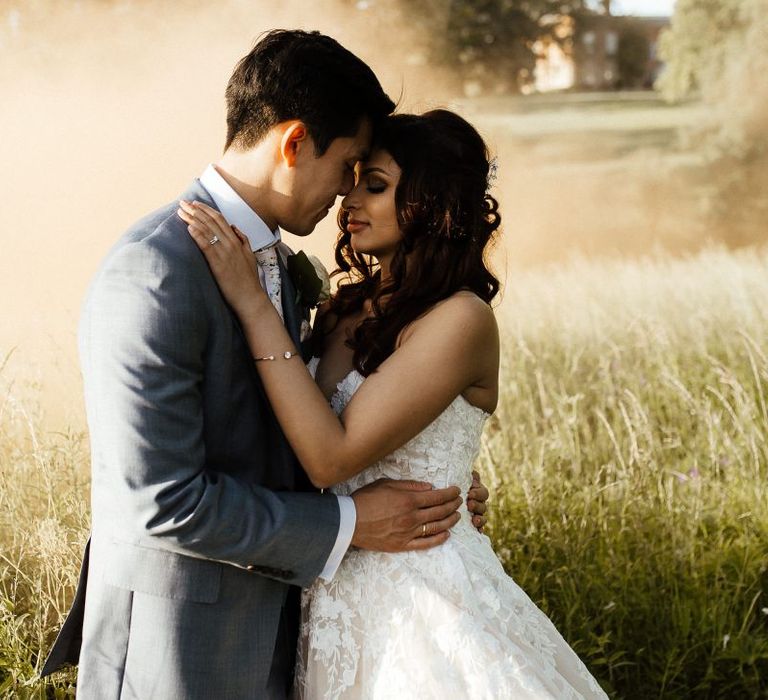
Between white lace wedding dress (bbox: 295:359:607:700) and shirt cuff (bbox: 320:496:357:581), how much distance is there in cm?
17

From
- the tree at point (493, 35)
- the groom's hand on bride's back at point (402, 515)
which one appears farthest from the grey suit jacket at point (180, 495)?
the tree at point (493, 35)

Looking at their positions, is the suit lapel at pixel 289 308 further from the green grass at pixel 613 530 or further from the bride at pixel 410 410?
the green grass at pixel 613 530

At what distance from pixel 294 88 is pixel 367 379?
739mm

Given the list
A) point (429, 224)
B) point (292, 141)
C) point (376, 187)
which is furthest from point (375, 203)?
point (292, 141)

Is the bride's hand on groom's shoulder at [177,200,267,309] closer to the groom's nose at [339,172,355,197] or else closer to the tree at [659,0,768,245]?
the groom's nose at [339,172,355,197]

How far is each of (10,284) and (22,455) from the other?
2582 millimetres

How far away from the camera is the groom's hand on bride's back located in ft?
7.85

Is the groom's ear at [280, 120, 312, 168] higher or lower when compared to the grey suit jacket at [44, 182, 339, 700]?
higher

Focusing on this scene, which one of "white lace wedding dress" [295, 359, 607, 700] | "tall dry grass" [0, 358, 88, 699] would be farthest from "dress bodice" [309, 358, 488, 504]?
"tall dry grass" [0, 358, 88, 699]

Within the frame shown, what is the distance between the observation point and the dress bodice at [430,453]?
2.58 metres

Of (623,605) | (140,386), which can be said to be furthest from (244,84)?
(623,605)

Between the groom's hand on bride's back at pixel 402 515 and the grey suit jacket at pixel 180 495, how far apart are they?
0.12 metres

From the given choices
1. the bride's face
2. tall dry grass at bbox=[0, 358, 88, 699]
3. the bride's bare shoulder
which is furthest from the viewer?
tall dry grass at bbox=[0, 358, 88, 699]

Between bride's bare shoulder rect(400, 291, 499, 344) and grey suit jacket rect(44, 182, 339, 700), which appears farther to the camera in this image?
bride's bare shoulder rect(400, 291, 499, 344)
